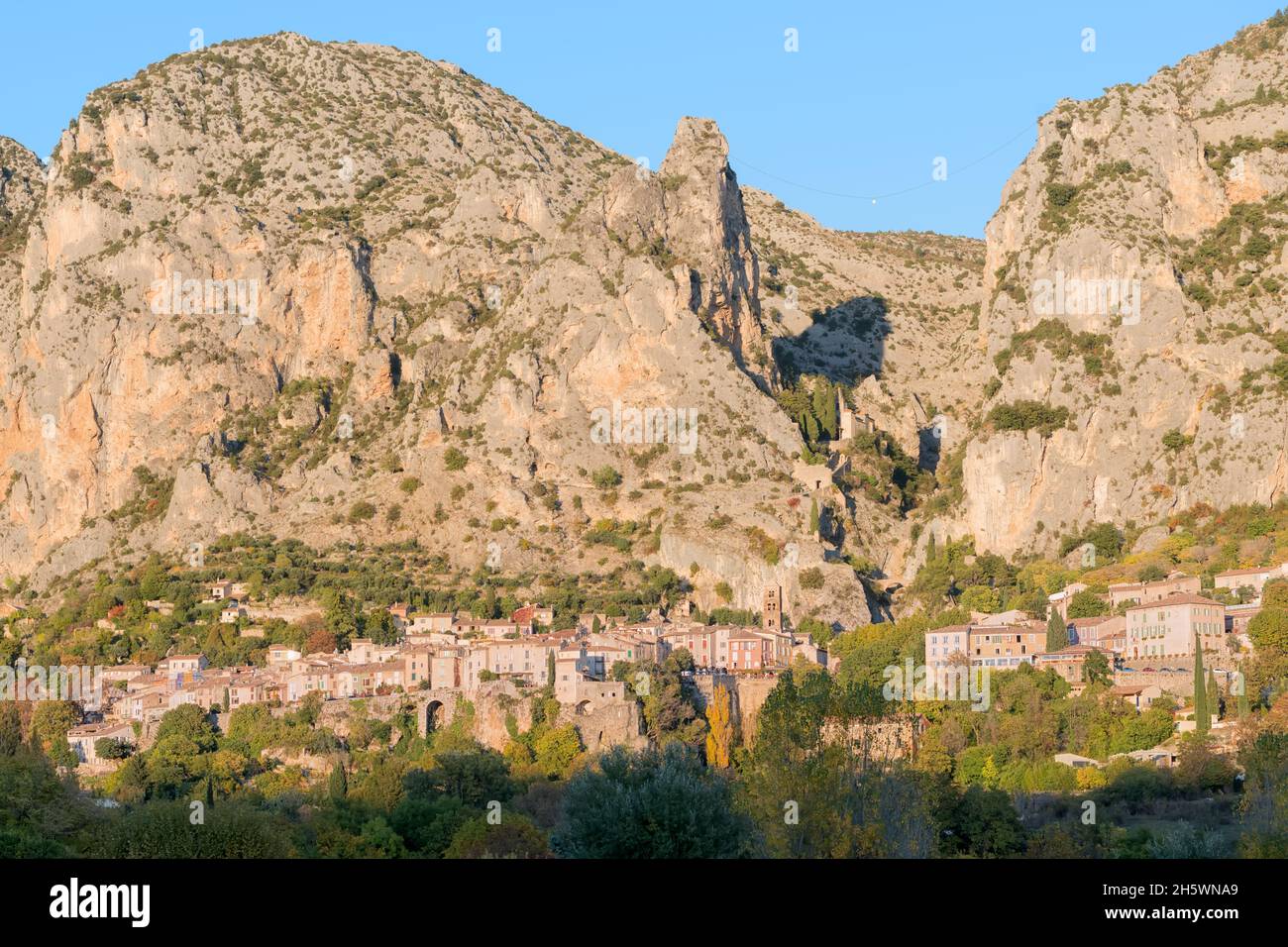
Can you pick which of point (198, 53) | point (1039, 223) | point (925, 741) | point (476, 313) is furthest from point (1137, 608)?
point (198, 53)

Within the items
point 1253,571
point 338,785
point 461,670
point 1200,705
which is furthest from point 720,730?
point 1253,571

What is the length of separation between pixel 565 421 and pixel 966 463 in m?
21.9

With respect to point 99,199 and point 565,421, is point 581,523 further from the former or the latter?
point 99,199

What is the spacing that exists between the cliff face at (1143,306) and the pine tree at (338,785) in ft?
138

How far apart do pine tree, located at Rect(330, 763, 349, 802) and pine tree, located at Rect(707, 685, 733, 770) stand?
44.6 feet

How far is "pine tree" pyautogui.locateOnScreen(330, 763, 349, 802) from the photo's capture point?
6838 cm

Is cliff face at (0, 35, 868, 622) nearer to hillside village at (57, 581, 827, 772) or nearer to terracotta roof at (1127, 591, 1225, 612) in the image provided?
hillside village at (57, 581, 827, 772)

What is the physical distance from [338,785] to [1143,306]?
56612 mm

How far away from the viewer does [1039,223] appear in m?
118

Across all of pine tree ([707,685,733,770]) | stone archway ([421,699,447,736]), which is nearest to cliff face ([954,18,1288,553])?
pine tree ([707,685,733,770])

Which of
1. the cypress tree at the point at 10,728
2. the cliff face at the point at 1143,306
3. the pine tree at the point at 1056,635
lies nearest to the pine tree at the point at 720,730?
the pine tree at the point at 1056,635
